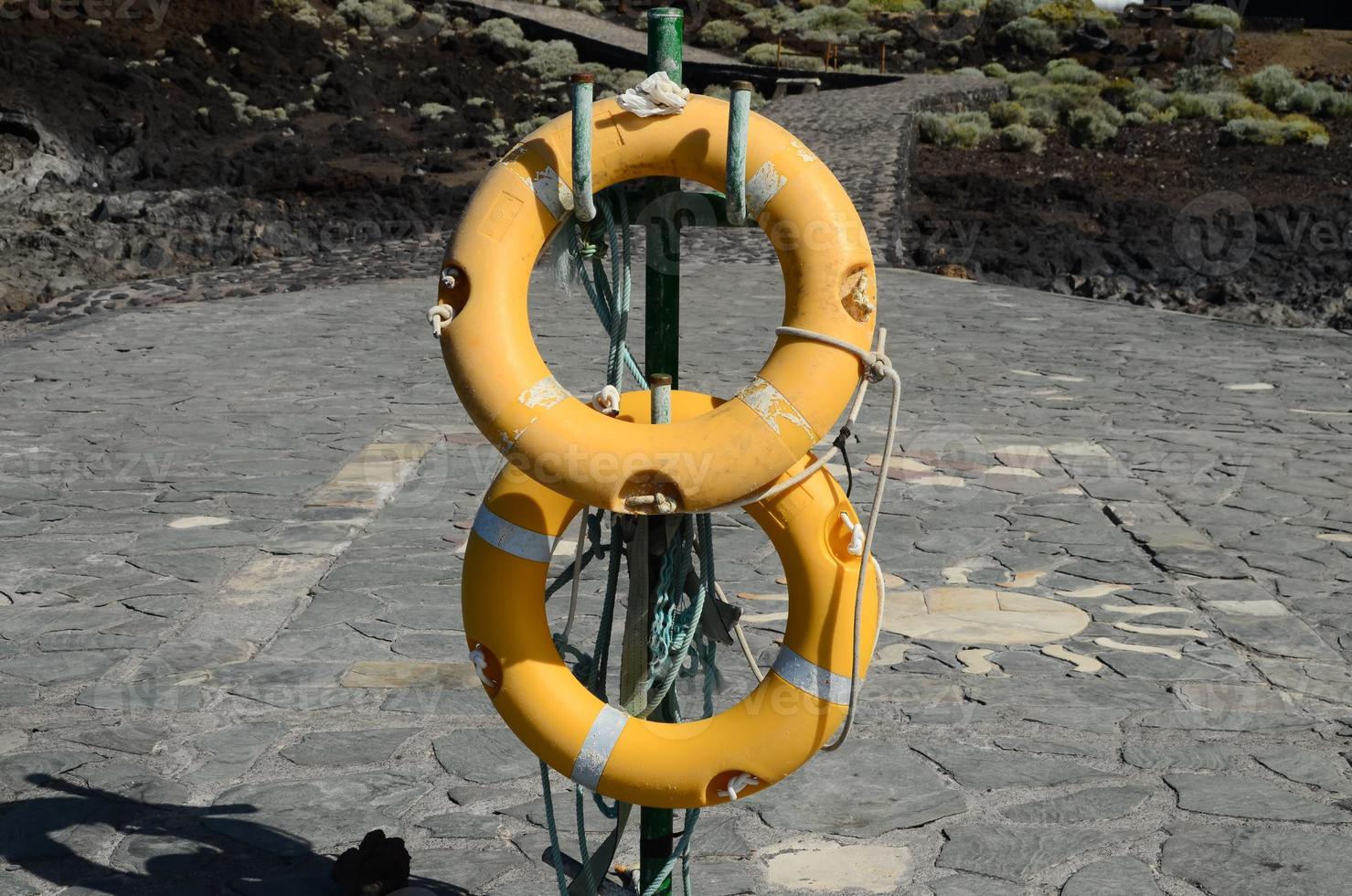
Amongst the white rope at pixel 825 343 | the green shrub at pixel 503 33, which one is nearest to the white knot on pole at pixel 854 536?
the white rope at pixel 825 343

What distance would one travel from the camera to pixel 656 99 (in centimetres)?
246

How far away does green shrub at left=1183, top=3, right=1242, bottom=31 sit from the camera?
31984mm

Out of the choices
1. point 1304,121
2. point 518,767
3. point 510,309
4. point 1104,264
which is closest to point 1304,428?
point 518,767

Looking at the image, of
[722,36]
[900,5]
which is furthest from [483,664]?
[900,5]

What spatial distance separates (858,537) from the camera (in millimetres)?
2662

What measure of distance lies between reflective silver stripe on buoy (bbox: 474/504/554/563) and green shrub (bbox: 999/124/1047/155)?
21041mm

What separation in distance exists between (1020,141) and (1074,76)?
7153 mm

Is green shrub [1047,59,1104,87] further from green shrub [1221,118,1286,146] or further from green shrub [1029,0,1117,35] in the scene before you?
green shrub [1221,118,1286,146]

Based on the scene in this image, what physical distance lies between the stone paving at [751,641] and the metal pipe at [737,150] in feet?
5.08

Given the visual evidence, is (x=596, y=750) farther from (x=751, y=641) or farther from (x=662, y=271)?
(x=751, y=641)

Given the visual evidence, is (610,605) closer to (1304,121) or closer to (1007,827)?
(1007,827)

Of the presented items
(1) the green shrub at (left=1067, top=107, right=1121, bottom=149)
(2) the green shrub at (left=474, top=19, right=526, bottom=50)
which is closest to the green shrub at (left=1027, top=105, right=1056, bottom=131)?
(1) the green shrub at (left=1067, top=107, right=1121, bottom=149)

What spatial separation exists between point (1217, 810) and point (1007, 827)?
20.8 inches

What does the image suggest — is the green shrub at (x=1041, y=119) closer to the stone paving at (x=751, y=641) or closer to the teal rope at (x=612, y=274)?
the stone paving at (x=751, y=641)
